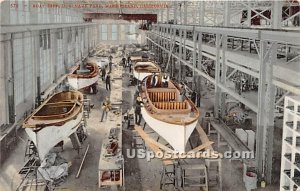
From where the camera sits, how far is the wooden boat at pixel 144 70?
23.7 m

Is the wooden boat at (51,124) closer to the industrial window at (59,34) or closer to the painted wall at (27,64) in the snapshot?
the painted wall at (27,64)

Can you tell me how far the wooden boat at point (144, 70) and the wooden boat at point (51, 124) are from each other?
10.1 metres

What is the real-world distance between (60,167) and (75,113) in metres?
2.43

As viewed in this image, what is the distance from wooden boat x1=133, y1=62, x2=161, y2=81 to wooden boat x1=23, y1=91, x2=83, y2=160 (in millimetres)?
10123

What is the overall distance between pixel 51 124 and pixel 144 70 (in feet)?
45.3

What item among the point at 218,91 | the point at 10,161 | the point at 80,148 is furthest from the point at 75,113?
the point at 218,91

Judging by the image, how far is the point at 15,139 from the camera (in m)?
13.7

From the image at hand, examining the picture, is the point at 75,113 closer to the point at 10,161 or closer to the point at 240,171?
the point at 10,161

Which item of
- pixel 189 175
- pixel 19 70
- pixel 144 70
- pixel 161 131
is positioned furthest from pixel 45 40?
pixel 189 175

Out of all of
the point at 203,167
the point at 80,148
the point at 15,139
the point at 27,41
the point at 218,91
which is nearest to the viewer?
the point at 203,167

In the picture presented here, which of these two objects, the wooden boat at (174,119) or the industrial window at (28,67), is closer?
the wooden boat at (174,119)

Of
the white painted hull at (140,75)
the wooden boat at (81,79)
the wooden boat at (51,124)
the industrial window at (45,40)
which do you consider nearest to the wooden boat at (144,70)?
the white painted hull at (140,75)

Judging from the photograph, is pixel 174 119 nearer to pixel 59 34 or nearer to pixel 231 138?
pixel 231 138

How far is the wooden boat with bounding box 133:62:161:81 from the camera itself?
2375 cm
